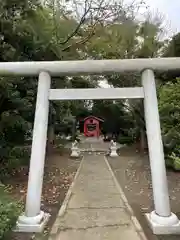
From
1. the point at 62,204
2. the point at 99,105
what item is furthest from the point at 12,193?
the point at 99,105

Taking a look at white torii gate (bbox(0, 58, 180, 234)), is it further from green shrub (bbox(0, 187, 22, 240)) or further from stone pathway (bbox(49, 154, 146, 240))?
green shrub (bbox(0, 187, 22, 240))

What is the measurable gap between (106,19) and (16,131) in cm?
676

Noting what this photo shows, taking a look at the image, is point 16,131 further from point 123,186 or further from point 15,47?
point 123,186

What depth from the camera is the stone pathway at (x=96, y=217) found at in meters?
4.55

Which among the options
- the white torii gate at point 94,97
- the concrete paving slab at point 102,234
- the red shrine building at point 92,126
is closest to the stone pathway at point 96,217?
the concrete paving slab at point 102,234

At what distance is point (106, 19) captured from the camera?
13.2 metres

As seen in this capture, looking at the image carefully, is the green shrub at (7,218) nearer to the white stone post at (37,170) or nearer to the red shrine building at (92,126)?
the white stone post at (37,170)

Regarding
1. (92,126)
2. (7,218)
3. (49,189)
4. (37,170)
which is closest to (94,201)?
(49,189)

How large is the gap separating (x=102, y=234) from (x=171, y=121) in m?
7.02

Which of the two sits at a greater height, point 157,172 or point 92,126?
point 92,126

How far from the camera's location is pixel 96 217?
5445 millimetres

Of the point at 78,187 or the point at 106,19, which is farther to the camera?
the point at 106,19

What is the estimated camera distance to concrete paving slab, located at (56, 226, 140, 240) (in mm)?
4414

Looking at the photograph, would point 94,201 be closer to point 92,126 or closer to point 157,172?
point 157,172
